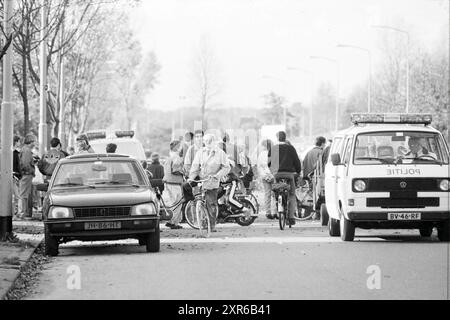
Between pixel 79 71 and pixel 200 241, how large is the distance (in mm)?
33600

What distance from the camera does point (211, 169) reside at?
2033cm

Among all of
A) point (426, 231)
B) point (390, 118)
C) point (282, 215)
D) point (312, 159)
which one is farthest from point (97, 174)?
point (312, 159)

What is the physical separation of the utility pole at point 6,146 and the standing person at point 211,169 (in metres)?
3.72

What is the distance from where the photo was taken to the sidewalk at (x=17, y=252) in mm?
12586

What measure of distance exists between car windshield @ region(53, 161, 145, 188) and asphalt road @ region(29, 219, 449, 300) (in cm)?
109

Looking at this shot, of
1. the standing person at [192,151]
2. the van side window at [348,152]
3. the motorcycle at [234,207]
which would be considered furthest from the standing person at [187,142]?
the van side window at [348,152]

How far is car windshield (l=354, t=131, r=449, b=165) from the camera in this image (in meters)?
18.3

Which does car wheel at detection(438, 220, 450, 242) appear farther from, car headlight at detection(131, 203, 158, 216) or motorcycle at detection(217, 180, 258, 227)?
motorcycle at detection(217, 180, 258, 227)

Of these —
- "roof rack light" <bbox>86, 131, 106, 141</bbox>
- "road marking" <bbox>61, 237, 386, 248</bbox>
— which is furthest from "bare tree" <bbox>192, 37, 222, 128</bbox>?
"road marking" <bbox>61, 237, 386, 248</bbox>

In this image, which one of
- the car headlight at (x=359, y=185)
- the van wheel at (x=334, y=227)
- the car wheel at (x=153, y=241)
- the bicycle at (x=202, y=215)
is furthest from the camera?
the bicycle at (x=202, y=215)

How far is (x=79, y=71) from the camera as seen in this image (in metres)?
51.3

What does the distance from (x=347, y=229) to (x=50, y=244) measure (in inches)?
203

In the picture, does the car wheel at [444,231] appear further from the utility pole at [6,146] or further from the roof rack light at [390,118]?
the utility pole at [6,146]
